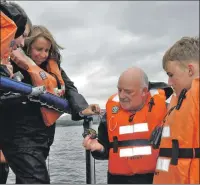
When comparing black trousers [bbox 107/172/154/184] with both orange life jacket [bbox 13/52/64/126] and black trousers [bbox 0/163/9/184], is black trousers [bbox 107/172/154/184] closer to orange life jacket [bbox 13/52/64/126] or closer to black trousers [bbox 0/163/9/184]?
orange life jacket [bbox 13/52/64/126]

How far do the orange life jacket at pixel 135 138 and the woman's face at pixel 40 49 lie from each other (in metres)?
0.95

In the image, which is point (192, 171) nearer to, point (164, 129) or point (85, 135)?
point (164, 129)

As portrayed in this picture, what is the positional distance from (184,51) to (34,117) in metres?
1.52

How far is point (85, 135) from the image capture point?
3365mm

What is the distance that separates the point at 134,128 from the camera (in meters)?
3.48

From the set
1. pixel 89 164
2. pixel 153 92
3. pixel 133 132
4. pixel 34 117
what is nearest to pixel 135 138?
pixel 133 132

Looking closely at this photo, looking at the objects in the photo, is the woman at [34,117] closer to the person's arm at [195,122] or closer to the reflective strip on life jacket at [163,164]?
the reflective strip on life jacket at [163,164]

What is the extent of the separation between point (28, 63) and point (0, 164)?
3.45ft

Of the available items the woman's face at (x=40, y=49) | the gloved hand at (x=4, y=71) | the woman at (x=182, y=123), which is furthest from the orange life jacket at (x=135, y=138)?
the gloved hand at (x=4, y=71)

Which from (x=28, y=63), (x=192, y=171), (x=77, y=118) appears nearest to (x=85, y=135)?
(x=77, y=118)

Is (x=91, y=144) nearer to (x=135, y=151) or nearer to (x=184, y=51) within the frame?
(x=135, y=151)

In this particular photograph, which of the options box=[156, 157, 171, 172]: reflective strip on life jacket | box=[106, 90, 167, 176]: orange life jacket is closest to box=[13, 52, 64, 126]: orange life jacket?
box=[106, 90, 167, 176]: orange life jacket

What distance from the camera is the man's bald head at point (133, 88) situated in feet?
11.3

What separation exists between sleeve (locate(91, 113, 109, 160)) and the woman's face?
2.92 ft
